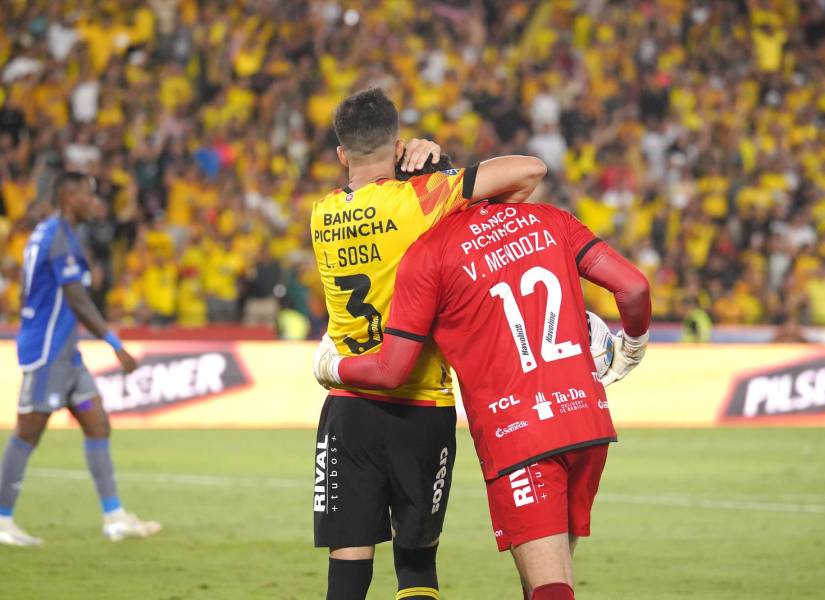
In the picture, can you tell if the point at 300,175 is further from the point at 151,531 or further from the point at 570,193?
the point at 151,531

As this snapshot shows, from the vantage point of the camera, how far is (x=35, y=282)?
9.11m

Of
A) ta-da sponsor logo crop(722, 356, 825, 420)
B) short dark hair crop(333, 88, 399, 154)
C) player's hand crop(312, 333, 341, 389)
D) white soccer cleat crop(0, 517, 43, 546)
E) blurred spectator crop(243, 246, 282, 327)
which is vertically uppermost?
short dark hair crop(333, 88, 399, 154)

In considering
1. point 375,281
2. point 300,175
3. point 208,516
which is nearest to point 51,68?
point 300,175

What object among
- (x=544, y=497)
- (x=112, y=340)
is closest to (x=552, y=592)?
(x=544, y=497)

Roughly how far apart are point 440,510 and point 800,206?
20.8 m

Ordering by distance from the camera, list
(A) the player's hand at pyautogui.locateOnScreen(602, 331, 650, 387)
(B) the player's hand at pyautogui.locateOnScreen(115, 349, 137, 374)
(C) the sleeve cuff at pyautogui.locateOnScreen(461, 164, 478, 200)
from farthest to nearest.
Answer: (B) the player's hand at pyautogui.locateOnScreen(115, 349, 137, 374)
(A) the player's hand at pyautogui.locateOnScreen(602, 331, 650, 387)
(C) the sleeve cuff at pyautogui.locateOnScreen(461, 164, 478, 200)

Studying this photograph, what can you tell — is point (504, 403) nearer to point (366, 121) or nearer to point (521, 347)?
point (521, 347)

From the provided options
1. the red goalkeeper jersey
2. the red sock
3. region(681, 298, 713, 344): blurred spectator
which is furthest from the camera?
region(681, 298, 713, 344): blurred spectator

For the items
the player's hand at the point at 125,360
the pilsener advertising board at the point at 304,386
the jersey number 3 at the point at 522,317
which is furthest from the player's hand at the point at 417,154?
the pilsener advertising board at the point at 304,386

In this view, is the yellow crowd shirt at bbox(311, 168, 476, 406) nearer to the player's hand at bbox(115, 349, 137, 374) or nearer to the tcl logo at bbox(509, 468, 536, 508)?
the tcl logo at bbox(509, 468, 536, 508)

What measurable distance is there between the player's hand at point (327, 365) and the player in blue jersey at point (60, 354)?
13.8ft

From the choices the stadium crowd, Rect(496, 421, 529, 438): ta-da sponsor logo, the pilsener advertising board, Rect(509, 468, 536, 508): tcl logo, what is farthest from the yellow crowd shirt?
the stadium crowd

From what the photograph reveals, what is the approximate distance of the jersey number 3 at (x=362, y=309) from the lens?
4902 millimetres

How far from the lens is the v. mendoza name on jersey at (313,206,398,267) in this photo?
15.8 ft
